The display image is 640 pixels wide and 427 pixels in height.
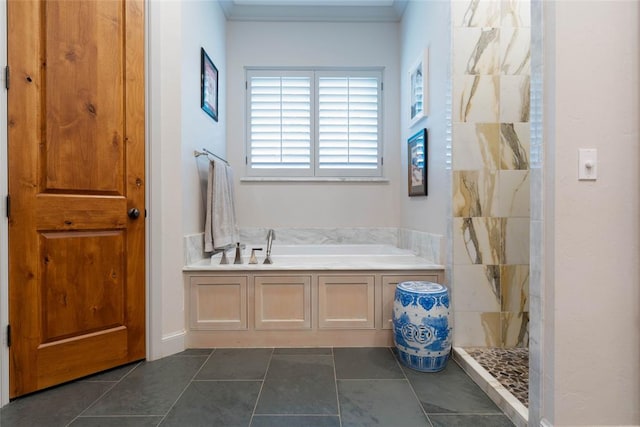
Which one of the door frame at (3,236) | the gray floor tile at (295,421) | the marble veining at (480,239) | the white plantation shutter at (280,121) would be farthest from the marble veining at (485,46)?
the door frame at (3,236)

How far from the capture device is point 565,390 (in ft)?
3.99

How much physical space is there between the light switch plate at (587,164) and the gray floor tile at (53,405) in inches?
91.6

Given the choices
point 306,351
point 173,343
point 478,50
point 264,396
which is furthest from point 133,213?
point 478,50

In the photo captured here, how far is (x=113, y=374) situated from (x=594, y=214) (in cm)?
243

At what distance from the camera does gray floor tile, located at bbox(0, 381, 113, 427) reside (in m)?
1.43

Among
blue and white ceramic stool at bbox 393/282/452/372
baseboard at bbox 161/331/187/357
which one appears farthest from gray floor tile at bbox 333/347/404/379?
baseboard at bbox 161/331/187/357

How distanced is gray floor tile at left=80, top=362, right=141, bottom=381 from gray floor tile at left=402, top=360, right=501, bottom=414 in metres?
1.59

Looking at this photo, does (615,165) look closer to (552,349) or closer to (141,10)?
(552,349)

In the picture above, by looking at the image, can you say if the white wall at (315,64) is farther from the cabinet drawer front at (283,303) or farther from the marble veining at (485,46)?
the marble veining at (485,46)

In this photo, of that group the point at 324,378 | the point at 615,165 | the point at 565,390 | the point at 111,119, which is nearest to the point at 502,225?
the point at 615,165

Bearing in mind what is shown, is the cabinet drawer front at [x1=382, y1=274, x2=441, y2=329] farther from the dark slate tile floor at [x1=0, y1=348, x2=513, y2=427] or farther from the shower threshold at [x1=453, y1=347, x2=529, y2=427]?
the shower threshold at [x1=453, y1=347, x2=529, y2=427]

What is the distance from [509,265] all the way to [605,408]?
92 centimetres

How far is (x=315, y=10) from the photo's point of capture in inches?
125

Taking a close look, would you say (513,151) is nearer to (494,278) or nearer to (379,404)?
(494,278)
